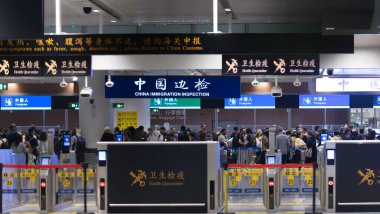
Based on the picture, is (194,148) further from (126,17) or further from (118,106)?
(118,106)

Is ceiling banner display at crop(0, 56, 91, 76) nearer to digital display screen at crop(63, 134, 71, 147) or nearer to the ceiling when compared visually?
the ceiling

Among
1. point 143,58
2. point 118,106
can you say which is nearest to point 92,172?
point 143,58

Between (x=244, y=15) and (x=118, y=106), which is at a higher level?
(x=244, y=15)

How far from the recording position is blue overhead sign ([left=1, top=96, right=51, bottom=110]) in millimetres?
28562

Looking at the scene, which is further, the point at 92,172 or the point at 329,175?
the point at 92,172

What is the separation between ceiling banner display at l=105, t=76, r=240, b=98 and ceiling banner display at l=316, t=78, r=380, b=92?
7.10m

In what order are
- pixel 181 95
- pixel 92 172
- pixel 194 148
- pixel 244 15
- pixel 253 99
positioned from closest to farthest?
pixel 194 148, pixel 92 172, pixel 244 15, pixel 181 95, pixel 253 99

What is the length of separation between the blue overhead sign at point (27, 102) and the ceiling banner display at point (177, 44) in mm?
15741

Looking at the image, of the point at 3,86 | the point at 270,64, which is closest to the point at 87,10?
the point at 270,64

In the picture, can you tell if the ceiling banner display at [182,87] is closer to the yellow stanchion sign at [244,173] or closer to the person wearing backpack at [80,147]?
the person wearing backpack at [80,147]

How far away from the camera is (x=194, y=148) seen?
35.4 ft

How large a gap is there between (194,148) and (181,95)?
620cm

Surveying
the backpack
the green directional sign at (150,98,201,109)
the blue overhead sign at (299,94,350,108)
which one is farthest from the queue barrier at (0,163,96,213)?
the blue overhead sign at (299,94,350,108)

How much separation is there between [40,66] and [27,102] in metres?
15.2
